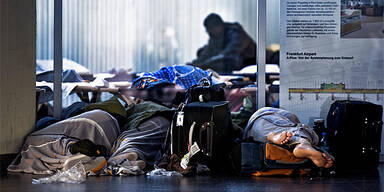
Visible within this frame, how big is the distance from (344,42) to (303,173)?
158 centimetres

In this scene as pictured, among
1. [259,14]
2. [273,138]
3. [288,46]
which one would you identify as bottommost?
[273,138]

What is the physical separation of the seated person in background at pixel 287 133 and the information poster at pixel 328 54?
59 centimetres

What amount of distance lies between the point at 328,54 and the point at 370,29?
1.50 feet

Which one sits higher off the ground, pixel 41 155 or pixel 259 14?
pixel 259 14

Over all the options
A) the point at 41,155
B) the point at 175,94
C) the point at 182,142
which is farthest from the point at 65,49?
the point at 182,142

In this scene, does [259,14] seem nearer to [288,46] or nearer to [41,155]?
[288,46]

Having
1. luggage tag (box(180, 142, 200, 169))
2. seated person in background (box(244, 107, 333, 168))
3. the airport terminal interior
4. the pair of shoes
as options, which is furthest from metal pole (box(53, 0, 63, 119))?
seated person in background (box(244, 107, 333, 168))

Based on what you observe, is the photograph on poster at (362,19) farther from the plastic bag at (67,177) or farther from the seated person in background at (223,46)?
the plastic bag at (67,177)

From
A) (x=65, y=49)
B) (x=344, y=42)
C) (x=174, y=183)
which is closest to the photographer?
(x=174, y=183)

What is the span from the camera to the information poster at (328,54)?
187 inches

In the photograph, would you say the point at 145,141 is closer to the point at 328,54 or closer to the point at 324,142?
the point at 324,142

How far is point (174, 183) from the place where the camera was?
11.0 feet

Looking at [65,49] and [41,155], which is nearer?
[41,155]

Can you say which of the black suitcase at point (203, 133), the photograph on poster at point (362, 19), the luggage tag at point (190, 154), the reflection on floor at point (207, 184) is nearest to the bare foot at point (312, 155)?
the reflection on floor at point (207, 184)
